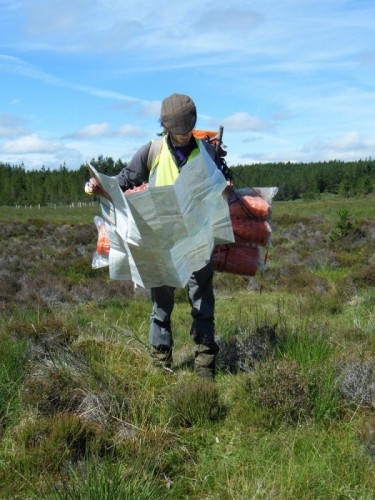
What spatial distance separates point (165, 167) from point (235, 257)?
79 centimetres

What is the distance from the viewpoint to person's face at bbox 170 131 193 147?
4.20 metres

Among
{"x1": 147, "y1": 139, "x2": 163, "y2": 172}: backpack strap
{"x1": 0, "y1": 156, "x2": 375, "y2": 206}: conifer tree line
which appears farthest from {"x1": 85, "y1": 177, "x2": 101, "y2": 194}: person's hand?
{"x1": 0, "y1": 156, "x2": 375, "y2": 206}: conifer tree line

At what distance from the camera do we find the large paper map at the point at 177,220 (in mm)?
3779

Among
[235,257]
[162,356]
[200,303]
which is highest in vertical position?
[235,257]

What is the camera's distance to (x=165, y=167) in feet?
13.9

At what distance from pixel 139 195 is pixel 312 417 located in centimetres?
165

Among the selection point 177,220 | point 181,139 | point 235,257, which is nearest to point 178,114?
point 181,139

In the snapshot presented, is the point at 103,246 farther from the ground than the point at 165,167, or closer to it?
closer to it

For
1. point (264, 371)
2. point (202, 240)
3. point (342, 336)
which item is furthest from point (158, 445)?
point (342, 336)

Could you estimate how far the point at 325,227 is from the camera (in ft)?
79.3

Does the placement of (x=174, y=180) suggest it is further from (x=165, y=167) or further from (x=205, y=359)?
(x=205, y=359)

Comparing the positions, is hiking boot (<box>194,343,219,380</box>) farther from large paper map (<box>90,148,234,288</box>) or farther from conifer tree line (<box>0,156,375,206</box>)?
conifer tree line (<box>0,156,375,206</box>)

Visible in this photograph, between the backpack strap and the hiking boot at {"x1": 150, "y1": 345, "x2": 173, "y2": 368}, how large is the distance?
1.36 meters

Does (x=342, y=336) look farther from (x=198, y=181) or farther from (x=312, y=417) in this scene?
(x=198, y=181)
